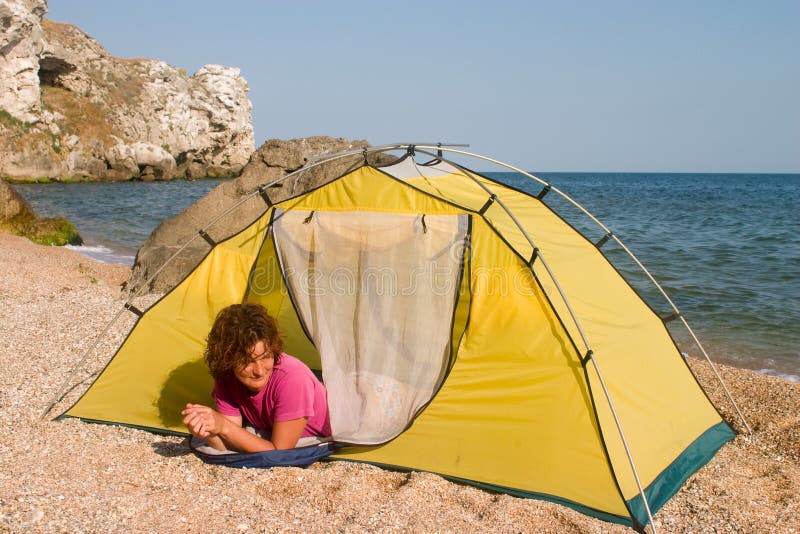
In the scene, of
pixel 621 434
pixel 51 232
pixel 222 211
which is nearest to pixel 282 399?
pixel 621 434

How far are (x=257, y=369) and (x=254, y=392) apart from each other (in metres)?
0.26

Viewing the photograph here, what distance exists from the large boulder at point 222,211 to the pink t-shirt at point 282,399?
497 centimetres

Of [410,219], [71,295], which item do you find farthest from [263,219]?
[71,295]

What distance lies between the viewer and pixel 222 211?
35.3 feet

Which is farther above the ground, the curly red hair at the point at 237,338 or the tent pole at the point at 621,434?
the curly red hair at the point at 237,338

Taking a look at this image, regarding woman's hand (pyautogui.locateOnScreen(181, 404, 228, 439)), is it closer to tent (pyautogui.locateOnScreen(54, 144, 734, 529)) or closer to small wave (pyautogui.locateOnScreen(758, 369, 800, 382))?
tent (pyautogui.locateOnScreen(54, 144, 734, 529))

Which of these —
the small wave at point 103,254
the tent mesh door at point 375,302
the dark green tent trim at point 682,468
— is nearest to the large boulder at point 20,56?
the small wave at point 103,254

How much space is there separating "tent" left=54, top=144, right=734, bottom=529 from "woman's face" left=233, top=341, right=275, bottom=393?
22.8 inches

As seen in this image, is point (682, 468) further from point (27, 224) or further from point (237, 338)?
point (27, 224)

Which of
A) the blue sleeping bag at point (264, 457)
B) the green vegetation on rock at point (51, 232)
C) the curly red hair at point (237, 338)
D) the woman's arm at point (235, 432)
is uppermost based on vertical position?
the curly red hair at point (237, 338)

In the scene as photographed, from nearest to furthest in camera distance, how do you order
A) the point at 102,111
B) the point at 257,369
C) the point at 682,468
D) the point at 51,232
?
the point at 257,369 → the point at 682,468 → the point at 51,232 → the point at 102,111

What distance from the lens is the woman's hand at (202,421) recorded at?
3.83 metres

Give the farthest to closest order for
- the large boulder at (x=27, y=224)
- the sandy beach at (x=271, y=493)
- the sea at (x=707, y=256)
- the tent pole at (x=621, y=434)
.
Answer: the large boulder at (x=27, y=224) → the sea at (x=707, y=256) → the tent pole at (x=621, y=434) → the sandy beach at (x=271, y=493)

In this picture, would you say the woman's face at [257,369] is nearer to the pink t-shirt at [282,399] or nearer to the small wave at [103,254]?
the pink t-shirt at [282,399]
